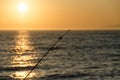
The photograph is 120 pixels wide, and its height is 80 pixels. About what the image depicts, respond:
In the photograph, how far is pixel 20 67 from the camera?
2404 inches

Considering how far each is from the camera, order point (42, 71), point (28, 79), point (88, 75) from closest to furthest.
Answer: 1. point (28, 79)
2. point (88, 75)
3. point (42, 71)

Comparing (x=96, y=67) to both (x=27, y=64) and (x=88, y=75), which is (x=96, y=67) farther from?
(x=27, y=64)

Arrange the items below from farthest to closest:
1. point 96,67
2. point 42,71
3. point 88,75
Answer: point 96,67 → point 42,71 → point 88,75

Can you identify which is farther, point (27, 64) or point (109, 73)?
point (27, 64)

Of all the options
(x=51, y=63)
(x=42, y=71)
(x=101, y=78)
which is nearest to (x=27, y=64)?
(x=51, y=63)

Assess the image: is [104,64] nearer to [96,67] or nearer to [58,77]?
[96,67]

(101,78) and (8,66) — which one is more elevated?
(8,66)

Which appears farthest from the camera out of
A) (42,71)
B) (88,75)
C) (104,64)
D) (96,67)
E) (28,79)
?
(104,64)

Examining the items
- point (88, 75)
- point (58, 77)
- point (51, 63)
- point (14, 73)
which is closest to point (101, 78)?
point (88, 75)

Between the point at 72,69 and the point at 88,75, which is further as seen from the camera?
the point at 72,69

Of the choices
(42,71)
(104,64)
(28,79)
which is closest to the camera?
(28,79)

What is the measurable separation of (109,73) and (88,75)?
3699 mm

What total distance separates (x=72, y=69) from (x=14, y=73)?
10.0 m

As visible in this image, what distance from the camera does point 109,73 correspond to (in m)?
53.5
